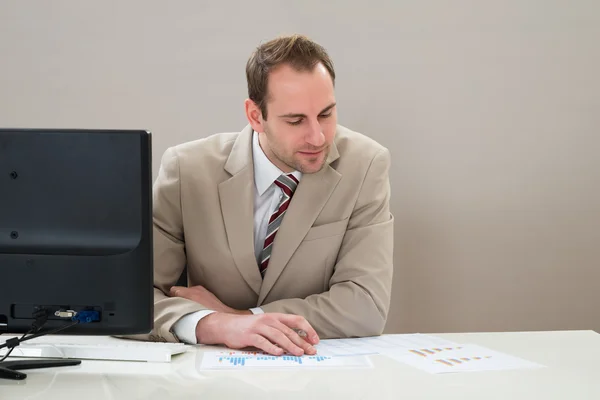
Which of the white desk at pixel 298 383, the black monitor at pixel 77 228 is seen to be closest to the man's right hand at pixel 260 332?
the white desk at pixel 298 383

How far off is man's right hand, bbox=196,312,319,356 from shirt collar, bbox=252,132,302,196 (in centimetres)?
51

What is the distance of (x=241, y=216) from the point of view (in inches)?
84.9

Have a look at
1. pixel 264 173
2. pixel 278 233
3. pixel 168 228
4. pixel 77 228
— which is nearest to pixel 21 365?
pixel 77 228

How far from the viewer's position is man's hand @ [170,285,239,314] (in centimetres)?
204

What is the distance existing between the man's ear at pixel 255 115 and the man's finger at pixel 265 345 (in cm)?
77

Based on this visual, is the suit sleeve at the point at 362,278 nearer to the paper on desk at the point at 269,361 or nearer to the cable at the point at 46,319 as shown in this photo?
the paper on desk at the point at 269,361

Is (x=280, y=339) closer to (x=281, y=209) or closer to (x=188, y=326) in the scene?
(x=188, y=326)

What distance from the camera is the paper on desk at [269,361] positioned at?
1572 mm

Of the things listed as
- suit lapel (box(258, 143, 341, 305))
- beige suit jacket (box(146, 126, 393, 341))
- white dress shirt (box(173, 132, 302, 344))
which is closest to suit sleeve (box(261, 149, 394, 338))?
beige suit jacket (box(146, 126, 393, 341))

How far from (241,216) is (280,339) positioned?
0.56 metres

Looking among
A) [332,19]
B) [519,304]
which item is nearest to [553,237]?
[519,304]

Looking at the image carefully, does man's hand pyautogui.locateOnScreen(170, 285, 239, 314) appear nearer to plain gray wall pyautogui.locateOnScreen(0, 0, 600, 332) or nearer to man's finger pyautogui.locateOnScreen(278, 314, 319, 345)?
man's finger pyautogui.locateOnScreen(278, 314, 319, 345)

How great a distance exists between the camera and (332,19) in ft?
9.41

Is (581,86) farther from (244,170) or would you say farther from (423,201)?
(244,170)
